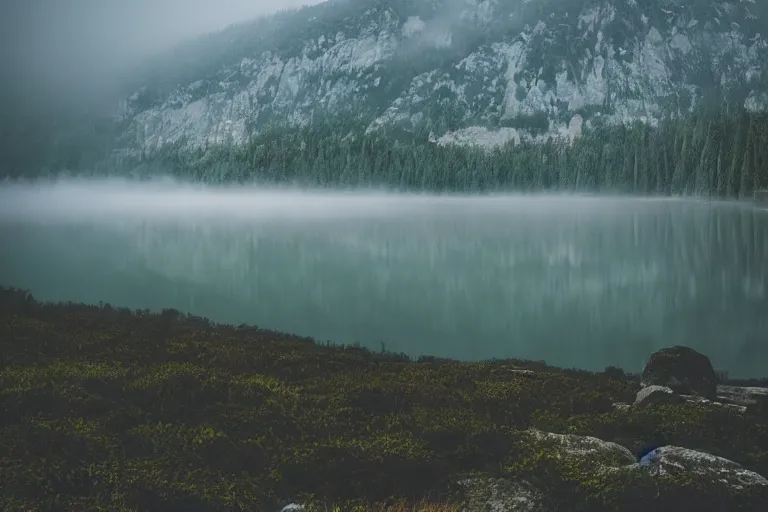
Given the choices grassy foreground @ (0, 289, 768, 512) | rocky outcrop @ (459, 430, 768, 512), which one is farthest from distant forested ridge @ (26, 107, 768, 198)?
rocky outcrop @ (459, 430, 768, 512)

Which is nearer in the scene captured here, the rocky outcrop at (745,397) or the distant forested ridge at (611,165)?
the rocky outcrop at (745,397)

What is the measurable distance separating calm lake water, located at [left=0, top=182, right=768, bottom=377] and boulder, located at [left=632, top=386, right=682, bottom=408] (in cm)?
1234

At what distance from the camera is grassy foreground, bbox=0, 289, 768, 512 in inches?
330

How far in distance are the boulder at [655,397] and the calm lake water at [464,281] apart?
40.5 ft

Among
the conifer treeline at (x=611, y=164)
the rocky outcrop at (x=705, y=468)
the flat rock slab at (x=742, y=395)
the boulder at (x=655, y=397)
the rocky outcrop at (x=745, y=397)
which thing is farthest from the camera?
the conifer treeline at (x=611, y=164)

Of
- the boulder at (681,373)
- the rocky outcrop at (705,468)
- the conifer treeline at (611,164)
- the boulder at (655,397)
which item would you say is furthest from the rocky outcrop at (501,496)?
the conifer treeline at (611,164)

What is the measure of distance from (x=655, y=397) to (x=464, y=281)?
106ft

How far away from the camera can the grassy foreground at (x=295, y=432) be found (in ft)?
27.5

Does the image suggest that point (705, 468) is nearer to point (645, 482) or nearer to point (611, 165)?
point (645, 482)

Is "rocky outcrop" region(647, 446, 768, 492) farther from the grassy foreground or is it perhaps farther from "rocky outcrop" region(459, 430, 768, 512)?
the grassy foreground

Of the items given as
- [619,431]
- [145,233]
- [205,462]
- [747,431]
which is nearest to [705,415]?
[747,431]

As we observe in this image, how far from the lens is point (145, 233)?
278 feet

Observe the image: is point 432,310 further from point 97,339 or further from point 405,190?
point 405,190

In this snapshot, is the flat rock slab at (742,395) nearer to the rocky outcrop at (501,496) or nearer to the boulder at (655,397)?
the boulder at (655,397)
